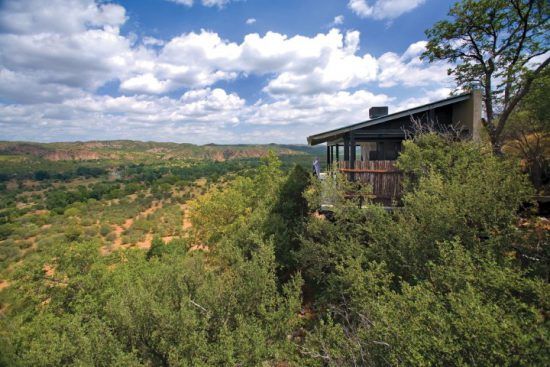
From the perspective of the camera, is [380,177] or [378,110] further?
[378,110]

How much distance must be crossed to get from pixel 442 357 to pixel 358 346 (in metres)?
1.58

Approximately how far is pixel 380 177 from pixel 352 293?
4.20 m

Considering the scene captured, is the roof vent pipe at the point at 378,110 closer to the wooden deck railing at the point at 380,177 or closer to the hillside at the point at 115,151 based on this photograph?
the wooden deck railing at the point at 380,177

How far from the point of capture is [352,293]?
7137 millimetres

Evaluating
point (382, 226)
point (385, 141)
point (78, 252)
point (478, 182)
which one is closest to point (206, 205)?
point (78, 252)

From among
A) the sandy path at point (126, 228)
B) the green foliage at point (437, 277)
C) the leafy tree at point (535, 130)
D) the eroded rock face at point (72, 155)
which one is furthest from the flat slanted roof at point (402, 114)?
the eroded rock face at point (72, 155)

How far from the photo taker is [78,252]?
9.41m

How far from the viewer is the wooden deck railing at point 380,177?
30.7 ft

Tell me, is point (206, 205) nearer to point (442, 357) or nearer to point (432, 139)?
point (432, 139)

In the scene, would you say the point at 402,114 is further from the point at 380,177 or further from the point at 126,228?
the point at 126,228

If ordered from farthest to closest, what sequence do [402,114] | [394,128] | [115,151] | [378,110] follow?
[115,151]
[378,110]
[394,128]
[402,114]

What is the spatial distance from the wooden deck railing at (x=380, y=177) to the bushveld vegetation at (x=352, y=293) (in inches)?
19.9

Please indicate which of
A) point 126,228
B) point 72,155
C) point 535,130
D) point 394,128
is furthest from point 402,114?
point 72,155

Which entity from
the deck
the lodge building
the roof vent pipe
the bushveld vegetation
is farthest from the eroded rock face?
the deck
